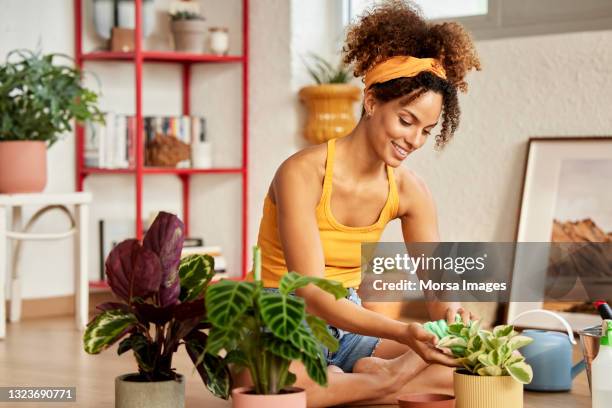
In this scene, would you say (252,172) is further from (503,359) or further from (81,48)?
(503,359)

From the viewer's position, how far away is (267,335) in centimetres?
190

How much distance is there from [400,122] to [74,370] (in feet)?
4.66

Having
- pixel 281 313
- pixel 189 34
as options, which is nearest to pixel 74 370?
pixel 281 313

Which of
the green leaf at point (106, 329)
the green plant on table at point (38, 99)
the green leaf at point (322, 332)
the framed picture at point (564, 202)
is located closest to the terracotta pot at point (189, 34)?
the green plant on table at point (38, 99)

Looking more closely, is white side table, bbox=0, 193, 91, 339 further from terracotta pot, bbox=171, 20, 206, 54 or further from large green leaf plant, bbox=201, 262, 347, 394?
large green leaf plant, bbox=201, 262, 347, 394

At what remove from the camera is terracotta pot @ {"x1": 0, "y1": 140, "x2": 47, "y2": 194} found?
13.2 feet

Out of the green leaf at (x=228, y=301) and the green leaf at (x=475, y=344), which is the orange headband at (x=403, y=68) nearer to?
the green leaf at (x=475, y=344)

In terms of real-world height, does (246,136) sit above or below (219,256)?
above

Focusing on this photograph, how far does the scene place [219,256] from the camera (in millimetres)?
4711

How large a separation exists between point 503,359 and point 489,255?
6.23ft

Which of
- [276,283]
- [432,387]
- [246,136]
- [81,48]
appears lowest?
[432,387]

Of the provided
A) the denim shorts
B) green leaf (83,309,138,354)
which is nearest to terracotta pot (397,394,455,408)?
the denim shorts

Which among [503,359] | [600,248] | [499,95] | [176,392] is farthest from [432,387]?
[499,95]

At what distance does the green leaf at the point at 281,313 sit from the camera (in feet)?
5.97
